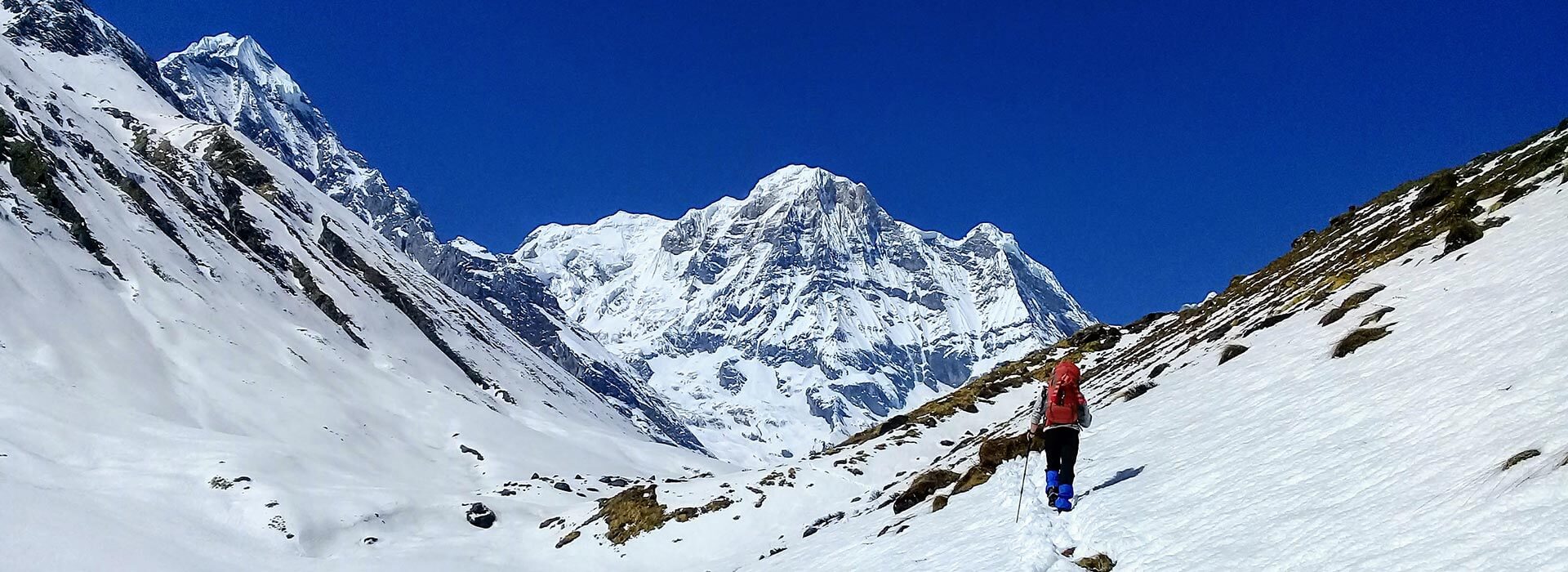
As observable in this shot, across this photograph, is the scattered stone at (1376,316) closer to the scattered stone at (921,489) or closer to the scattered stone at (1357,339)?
the scattered stone at (1357,339)

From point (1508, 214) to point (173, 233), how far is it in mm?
141735

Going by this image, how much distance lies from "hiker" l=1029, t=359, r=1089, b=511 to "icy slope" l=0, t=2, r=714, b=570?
1447 inches

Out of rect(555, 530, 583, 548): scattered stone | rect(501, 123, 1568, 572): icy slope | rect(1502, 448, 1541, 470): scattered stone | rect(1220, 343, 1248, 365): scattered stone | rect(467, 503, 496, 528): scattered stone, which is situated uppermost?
rect(467, 503, 496, 528): scattered stone

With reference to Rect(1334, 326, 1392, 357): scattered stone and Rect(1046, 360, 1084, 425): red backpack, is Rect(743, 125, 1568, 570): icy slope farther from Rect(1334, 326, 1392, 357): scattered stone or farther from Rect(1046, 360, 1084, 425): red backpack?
Rect(1046, 360, 1084, 425): red backpack

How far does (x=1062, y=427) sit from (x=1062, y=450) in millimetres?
329

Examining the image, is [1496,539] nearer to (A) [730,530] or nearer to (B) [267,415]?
(A) [730,530]

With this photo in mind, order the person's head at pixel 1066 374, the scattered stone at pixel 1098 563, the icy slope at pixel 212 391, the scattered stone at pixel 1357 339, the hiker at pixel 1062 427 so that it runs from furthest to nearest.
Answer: the icy slope at pixel 212 391 → the scattered stone at pixel 1357 339 → the person's head at pixel 1066 374 → the hiker at pixel 1062 427 → the scattered stone at pixel 1098 563

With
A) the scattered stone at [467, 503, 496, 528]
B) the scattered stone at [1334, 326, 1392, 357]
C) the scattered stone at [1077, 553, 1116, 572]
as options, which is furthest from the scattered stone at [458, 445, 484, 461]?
the scattered stone at [1077, 553, 1116, 572]

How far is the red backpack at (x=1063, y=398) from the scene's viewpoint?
487 inches

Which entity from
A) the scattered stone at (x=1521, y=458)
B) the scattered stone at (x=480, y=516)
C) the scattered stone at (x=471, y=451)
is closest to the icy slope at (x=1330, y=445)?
the scattered stone at (x=1521, y=458)

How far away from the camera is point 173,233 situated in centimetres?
11831

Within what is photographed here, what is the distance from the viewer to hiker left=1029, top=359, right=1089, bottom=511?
12086mm

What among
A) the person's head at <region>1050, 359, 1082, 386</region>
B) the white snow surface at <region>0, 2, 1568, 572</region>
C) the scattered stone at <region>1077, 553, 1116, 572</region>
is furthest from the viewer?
the person's head at <region>1050, 359, 1082, 386</region>

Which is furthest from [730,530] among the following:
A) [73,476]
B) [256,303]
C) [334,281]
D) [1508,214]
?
[334,281]
